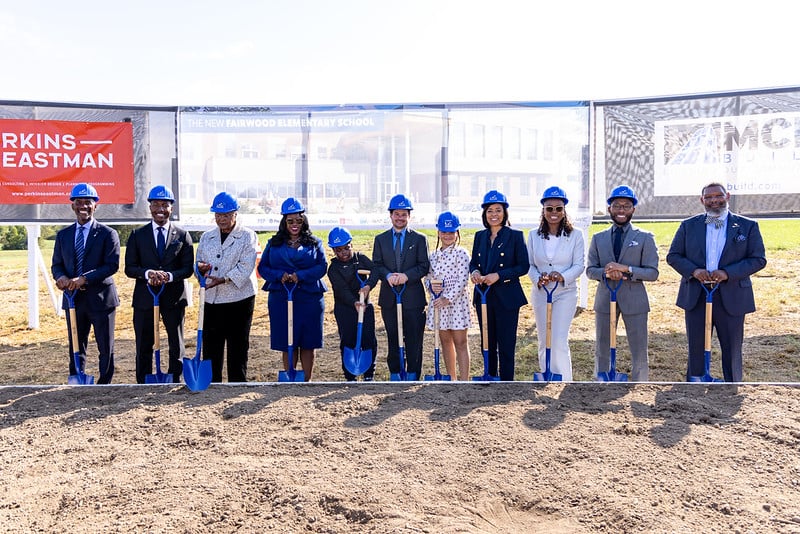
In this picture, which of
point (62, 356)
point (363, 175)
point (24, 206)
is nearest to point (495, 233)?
point (363, 175)

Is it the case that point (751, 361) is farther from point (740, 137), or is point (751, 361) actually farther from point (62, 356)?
point (62, 356)

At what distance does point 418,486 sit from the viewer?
3.21 m

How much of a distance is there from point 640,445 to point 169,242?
3.77 meters

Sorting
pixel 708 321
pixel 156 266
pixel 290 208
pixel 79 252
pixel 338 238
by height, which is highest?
pixel 290 208

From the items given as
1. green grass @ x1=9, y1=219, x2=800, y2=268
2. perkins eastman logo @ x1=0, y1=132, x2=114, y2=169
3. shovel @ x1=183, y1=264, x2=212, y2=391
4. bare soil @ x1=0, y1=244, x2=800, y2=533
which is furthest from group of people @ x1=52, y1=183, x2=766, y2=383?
green grass @ x1=9, y1=219, x2=800, y2=268

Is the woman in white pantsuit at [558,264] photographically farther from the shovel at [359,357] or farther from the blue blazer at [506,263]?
the shovel at [359,357]

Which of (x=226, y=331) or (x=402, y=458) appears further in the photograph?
(x=226, y=331)

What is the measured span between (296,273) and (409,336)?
1027 millimetres

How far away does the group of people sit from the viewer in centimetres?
495

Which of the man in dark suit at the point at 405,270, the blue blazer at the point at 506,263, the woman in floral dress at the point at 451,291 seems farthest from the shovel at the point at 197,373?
the blue blazer at the point at 506,263

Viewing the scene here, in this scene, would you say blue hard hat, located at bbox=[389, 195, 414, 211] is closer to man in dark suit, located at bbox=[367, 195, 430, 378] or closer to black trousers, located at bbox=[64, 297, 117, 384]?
man in dark suit, located at bbox=[367, 195, 430, 378]

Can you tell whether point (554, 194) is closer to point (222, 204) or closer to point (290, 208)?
point (290, 208)

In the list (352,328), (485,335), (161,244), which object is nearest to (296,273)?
(352,328)

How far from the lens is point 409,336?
5320mm
